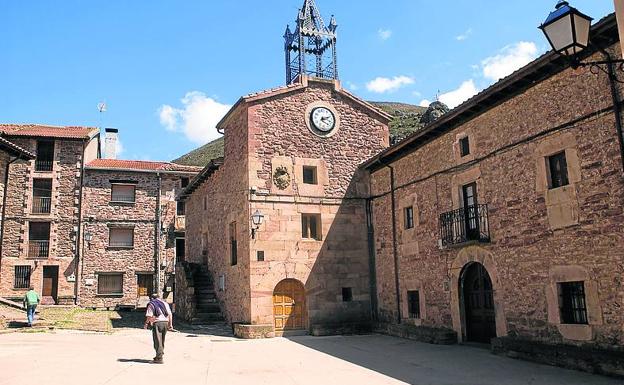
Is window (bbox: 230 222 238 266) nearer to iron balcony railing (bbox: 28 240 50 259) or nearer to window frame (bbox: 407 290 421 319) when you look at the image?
window frame (bbox: 407 290 421 319)

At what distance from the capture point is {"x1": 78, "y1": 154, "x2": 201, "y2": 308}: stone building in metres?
28.1

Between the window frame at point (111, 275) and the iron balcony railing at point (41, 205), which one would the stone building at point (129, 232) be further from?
the iron balcony railing at point (41, 205)

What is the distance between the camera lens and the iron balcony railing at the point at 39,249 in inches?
1072

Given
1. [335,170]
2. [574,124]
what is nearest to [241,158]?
[335,170]

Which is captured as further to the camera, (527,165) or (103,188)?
(103,188)

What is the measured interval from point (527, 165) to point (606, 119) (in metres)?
1.99


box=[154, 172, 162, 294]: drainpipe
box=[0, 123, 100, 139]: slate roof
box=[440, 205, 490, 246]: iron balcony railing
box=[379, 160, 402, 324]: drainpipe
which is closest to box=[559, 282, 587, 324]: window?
box=[440, 205, 490, 246]: iron balcony railing

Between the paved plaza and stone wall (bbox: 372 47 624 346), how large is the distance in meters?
1.15

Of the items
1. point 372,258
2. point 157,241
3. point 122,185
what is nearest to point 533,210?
point 372,258

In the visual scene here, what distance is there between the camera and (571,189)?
9.34 metres

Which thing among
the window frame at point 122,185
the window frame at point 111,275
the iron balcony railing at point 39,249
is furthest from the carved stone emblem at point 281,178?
the iron balcony railing at point 39,249

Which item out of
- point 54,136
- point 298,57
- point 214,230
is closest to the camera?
point 214,230

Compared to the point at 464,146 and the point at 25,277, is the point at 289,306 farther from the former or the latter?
the point at 25,277

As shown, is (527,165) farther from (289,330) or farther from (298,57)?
(298,57)
